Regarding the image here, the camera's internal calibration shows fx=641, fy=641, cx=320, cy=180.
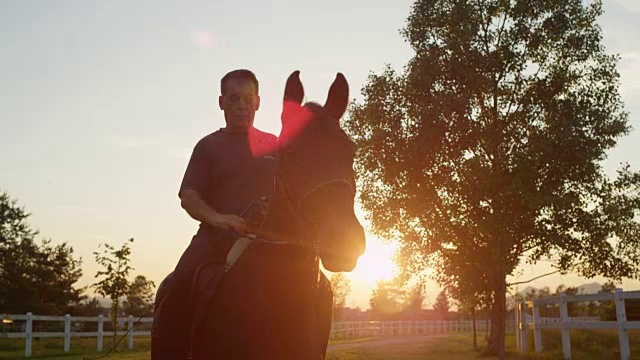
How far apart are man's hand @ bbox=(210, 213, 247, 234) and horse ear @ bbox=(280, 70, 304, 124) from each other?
0.64 metres

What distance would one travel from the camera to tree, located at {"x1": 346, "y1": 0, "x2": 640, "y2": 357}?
26.6 m

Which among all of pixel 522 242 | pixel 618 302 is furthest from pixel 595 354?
pixel 522 242

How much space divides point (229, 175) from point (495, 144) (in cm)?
2381

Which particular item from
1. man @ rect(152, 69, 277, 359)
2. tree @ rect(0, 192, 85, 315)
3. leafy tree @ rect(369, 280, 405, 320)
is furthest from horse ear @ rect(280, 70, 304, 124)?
leafy tree @ rect(369, 280, 405, 320)

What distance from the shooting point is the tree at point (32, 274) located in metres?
48.4

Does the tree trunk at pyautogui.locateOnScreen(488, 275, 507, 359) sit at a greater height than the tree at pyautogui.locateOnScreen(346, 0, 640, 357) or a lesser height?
lesser

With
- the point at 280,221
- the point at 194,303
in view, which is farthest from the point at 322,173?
the point at 194,303

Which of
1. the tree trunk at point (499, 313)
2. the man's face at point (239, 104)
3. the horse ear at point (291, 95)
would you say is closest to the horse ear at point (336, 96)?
the horse ear at point (291, 95)

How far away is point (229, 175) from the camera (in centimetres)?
436

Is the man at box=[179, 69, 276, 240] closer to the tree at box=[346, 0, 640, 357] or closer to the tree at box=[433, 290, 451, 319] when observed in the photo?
the tree at box=[346, 0, 640, 357]

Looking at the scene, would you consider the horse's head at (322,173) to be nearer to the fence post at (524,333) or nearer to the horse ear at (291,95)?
the horse ear at (291,95)

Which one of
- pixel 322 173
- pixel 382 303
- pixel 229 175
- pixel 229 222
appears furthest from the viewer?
pixel 382 303

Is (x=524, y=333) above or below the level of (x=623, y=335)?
below

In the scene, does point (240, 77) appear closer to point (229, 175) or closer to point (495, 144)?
point (229, 175)
